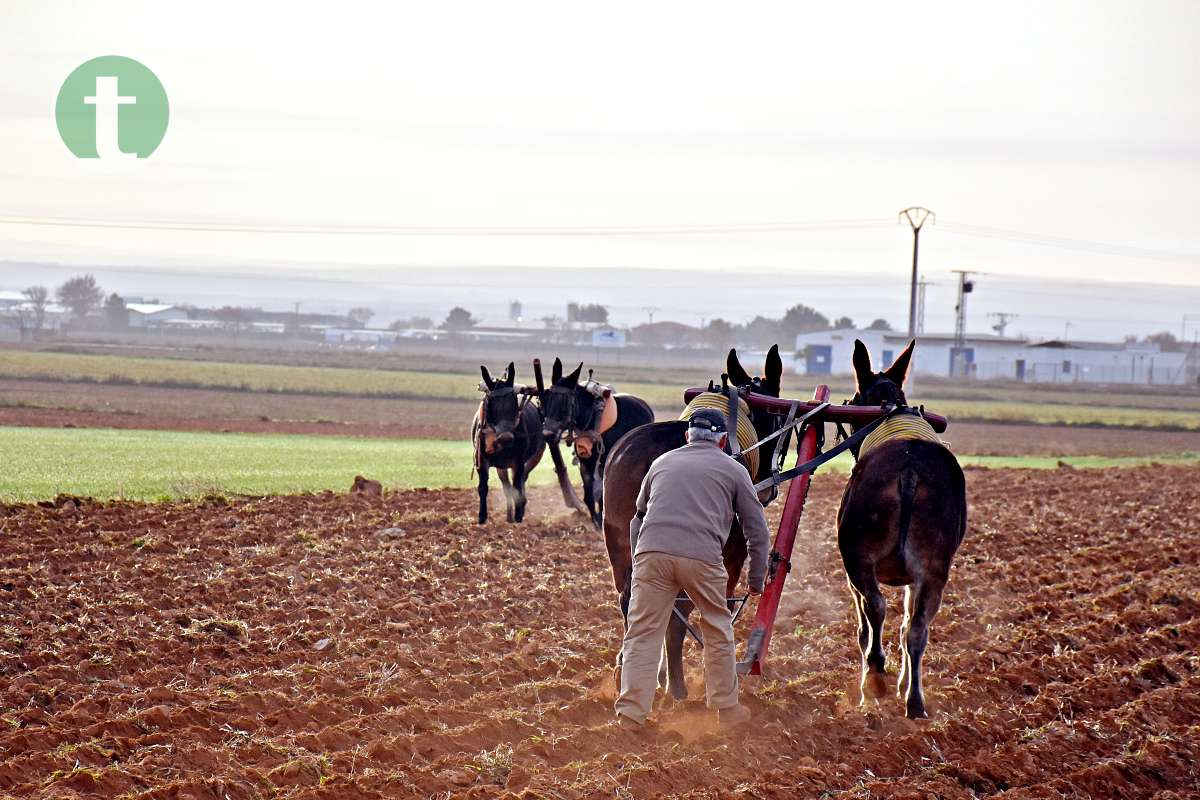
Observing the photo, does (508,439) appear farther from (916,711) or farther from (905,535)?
(916,711)

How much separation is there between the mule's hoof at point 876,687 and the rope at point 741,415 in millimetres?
1725

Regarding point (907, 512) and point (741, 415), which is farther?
point (741, 415)

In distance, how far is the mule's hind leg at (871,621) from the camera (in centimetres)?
943

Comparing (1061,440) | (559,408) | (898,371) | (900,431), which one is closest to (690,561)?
(900,431)

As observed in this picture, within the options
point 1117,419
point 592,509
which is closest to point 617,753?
point 592,509

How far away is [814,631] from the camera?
1229 cm

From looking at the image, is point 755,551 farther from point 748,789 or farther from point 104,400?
point 104,400

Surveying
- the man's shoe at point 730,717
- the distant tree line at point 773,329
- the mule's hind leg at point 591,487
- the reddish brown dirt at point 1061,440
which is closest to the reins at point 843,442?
the man's shoe at point 730,717

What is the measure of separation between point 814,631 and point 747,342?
6830 inches

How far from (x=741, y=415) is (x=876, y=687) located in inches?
83.2

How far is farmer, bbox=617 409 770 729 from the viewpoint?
27.6 feet

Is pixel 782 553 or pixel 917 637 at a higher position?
pixel 782 553

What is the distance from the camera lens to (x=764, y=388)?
1106cm

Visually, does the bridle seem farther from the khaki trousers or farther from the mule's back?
the khaki trousers
